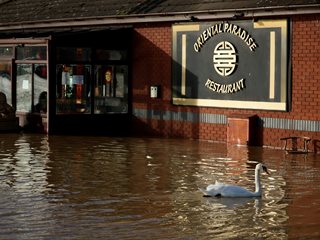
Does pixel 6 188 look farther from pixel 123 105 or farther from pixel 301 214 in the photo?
pixel 123 105

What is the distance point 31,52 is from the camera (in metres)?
27.2

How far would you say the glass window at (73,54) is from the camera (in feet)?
87.4

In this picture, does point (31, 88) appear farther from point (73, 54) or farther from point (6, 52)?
point (6, 52)

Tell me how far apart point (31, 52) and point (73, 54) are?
1.32m

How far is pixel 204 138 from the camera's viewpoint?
83.5 feet

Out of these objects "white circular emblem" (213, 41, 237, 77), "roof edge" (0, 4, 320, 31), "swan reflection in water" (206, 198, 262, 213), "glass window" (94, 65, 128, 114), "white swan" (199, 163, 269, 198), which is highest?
"roof edge" (0, 4, 320, 31)

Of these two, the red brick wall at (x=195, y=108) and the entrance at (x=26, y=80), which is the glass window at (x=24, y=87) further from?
the red brick wall at (x=195, y=108)

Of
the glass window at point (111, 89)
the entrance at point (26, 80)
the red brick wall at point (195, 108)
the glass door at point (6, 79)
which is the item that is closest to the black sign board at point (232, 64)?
the red brick wall at point (195, 108)

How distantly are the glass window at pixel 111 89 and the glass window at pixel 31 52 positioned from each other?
69.2 inches

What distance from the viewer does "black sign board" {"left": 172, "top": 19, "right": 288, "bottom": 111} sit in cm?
2336

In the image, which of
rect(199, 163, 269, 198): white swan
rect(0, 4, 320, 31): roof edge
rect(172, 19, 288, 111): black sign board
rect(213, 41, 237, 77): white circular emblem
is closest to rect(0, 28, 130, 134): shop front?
rect(0, 4, 320, 31): roof edge

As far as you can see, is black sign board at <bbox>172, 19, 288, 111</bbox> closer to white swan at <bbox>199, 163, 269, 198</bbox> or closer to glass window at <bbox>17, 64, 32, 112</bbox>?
glass window at <bbox>17, 64, 32, 112</bbox>

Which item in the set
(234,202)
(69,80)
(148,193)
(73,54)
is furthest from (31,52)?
(234,202)

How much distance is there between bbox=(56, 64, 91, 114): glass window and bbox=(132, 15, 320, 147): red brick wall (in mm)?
1507
